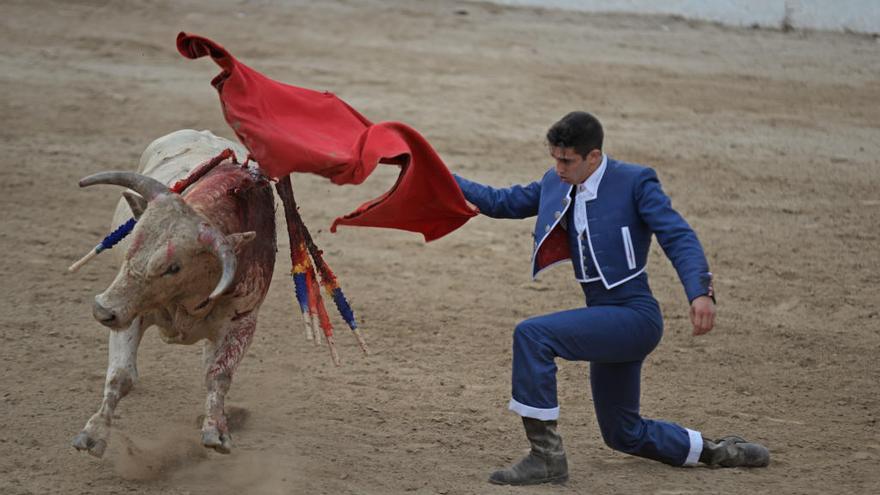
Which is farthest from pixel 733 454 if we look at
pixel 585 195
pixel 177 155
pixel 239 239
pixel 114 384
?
pixel 177 155

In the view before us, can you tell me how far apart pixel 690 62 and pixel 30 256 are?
7.16 meters

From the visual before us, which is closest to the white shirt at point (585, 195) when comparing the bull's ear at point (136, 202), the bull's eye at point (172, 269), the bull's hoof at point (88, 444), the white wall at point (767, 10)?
the bull's eye at point (172, 269)

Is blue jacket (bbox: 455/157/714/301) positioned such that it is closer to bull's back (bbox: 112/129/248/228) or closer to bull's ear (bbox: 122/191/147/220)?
bull's ear (bbox: 122/191/147/220)

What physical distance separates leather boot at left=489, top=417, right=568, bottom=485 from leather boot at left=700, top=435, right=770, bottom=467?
782 millimetres

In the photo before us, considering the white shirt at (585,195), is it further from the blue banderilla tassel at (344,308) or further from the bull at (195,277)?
the bull at (195,277)

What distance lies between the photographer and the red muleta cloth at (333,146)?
578 centimetres

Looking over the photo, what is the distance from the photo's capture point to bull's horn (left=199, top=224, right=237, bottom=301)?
542cm

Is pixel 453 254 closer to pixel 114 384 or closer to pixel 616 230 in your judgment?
pixel 616 230

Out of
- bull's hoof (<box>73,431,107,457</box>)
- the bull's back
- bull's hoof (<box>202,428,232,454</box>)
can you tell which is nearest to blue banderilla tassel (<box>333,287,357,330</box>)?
bull's hoof (<box>202,428,232,454</box>)

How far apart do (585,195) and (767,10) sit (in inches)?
359

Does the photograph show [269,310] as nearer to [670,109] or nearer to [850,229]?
[850,229]

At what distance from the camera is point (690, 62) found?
42.8ft

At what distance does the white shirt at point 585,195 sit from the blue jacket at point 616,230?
0.7 inches

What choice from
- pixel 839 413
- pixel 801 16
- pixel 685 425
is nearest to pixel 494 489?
pixel 685 425
